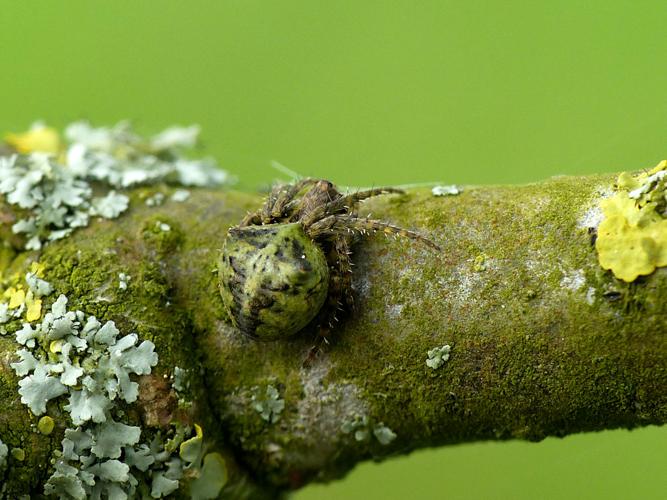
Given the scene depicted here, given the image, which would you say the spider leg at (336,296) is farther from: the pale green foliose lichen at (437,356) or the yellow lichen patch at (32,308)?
the yellow lichen patch at (32,308)

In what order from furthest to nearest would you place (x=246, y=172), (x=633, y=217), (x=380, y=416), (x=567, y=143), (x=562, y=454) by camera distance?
(x=246, y=172)
(x=567, y=143)
(x=562, y=454)
(x=380, y=416)
(x=633, y=217)

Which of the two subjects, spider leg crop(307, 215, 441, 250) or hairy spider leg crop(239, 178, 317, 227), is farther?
hairy spider leg crop(239, 178, 317, 227)

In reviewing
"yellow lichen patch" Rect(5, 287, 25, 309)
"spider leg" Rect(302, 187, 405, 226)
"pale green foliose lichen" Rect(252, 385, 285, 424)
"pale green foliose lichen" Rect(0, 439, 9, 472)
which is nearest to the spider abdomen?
"spider leg" Rect(302, 187, 405, 226)

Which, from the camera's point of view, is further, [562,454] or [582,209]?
[562,454]

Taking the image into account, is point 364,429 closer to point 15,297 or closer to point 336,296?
point 336,296

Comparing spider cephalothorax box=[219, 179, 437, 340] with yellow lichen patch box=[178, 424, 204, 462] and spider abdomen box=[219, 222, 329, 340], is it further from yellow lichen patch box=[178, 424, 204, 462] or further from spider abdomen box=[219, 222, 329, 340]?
yellow lichen patch box=[178, 424, 204, 462]

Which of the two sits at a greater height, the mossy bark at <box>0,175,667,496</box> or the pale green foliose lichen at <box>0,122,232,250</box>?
the pale green foliose lichen at <box>0,122,232,250</box>

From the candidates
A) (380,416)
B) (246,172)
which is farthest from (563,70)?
(380,416)

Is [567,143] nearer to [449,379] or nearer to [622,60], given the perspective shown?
[622,60]

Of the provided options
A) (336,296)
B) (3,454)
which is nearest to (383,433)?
(336,296)
